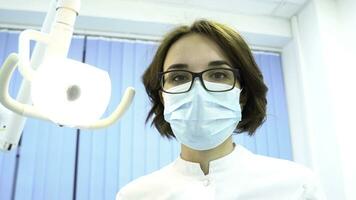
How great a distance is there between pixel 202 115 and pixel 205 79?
4.4 inches

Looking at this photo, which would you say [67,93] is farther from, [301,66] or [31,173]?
[301,66]

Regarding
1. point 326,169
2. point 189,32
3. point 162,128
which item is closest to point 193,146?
point 162,128

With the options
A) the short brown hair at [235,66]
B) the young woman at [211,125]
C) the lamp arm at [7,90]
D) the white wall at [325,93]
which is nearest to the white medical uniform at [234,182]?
the young woman at [211,125]

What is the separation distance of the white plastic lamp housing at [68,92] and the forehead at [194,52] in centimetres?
39

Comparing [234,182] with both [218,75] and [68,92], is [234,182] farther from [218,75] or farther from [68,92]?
[68,92]

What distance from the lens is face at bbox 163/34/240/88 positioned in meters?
1.03

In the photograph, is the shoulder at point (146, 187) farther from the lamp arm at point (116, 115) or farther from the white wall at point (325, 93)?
the white wall at point (325, 93)

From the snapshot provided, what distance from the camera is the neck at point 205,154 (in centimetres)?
109

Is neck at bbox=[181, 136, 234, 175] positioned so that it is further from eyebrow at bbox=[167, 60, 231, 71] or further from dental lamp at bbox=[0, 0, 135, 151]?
dental lamp at bbox=[0, 0, 135, 151]

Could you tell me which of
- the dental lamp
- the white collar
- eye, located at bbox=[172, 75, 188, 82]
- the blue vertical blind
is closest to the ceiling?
the blue vertical blind

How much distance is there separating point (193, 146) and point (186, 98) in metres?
0.15

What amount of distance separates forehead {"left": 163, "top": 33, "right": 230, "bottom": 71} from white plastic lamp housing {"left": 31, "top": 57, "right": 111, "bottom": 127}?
390mm

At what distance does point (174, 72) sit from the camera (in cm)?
105

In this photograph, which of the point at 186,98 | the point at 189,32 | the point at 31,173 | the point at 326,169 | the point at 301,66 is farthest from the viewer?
the point at 301,66
